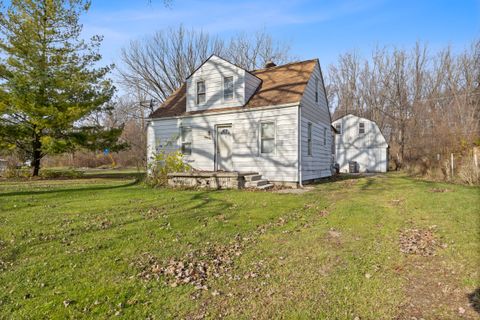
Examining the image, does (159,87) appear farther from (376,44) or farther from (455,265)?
(455,265)

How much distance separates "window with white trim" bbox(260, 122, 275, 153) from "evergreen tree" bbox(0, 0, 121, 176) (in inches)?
364

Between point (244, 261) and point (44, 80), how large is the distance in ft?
49.0

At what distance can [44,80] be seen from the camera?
1409cm

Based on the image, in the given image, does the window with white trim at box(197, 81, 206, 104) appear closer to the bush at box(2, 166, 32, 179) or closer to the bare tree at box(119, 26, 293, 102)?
the bush at box(2, 166, 32, 179)

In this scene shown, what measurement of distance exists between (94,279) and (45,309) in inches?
25.9

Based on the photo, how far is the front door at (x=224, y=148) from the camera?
1323cm

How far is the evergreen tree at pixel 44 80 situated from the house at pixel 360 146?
21.2 meters

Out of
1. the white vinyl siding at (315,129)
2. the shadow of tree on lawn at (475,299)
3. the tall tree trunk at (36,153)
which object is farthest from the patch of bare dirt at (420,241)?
the tall tree trunk at (36,153)

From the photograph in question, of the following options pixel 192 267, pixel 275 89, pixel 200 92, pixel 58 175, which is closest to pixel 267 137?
pixel 275 89

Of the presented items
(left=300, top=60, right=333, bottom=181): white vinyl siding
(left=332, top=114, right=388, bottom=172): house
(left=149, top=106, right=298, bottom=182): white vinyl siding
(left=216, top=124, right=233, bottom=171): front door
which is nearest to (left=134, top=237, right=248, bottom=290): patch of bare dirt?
(left=149, top=106, right=298, bottom=182): white vinyl siding

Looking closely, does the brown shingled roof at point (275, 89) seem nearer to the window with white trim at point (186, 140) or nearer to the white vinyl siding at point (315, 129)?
the white vinyl siding at point (315, 129)

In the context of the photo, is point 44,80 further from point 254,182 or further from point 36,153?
point 254,182

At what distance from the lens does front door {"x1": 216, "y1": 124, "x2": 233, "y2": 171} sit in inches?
521

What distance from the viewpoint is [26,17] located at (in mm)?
14320
